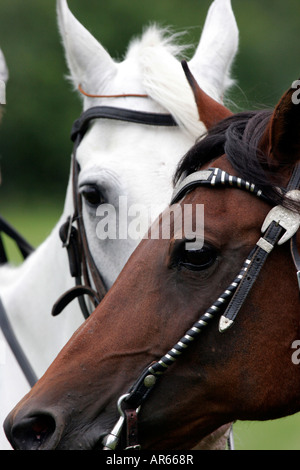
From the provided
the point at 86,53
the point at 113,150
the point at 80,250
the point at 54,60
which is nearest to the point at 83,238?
Result: the point at 80,250

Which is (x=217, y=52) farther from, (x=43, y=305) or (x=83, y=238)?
(x=43, y=305)

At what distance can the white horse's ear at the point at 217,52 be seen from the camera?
3.27 metres

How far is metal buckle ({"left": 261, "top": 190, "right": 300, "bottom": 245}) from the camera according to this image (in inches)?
83.4

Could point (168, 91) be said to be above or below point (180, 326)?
above

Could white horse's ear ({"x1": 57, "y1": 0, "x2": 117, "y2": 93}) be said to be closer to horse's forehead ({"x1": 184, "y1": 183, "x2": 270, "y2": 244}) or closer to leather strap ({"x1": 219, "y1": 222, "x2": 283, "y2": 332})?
horse's forehead ({"x1": 184, "y1": 183, "x2": 270, "y2": 244})

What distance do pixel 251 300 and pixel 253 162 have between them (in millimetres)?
459

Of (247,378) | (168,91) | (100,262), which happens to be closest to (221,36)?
(168,91)

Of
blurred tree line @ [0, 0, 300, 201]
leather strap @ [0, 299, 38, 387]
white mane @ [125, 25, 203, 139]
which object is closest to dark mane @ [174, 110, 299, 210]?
white mane @ [125, 25, 203, 139]

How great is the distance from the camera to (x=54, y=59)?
27656mm

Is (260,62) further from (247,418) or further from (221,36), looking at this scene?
(247,418)

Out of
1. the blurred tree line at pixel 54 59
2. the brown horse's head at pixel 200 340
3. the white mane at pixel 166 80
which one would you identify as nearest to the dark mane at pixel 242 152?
the brown horse's head at pixel 200 340
